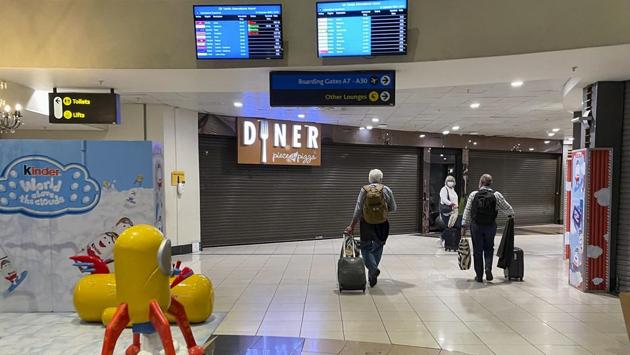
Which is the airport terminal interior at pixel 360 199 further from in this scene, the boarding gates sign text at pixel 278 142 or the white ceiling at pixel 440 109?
the boarding gates sign text at pixel 278 142

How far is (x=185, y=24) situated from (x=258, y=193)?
5264 mm

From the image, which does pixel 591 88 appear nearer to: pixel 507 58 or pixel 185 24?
pixel 507 58

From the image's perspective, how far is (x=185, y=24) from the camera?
4.25 metres

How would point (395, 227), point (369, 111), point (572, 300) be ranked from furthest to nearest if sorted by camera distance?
point (395, 227)
point (369, 111)
point (572, 300)

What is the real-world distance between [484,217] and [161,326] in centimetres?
459

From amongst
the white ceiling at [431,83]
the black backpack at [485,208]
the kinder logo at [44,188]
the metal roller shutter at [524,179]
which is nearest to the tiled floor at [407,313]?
the black backpack at [485,208]

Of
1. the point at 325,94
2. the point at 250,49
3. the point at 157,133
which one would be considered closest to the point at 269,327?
the point at 325,94

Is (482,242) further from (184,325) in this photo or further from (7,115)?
(7,115)

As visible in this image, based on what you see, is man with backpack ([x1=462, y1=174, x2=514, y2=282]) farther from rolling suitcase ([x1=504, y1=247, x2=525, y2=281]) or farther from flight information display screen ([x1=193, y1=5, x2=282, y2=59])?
flight information display screen ([x1=193, y1=5, x2=282, y2=59])

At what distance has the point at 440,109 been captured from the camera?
7504mm

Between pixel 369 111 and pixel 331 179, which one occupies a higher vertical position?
pixel 369 111

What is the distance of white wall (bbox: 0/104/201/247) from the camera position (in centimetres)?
710

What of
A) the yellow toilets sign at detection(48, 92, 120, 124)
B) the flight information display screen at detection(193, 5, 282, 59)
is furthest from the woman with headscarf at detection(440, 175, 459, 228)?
the yellow toilets sign at detection(48, 92, 120, 124)

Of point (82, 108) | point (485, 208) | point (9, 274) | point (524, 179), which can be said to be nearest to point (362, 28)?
point (485, 208)
